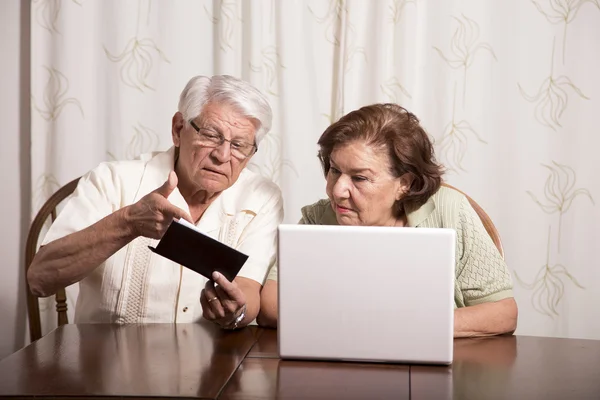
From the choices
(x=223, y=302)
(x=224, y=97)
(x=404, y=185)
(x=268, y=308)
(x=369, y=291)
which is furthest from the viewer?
(x=224, y=97)

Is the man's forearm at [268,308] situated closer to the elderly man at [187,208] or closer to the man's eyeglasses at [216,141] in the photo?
the elderly man at [187,208]

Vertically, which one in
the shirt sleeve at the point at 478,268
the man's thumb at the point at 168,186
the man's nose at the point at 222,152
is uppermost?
the man's nose at the point at 222,152

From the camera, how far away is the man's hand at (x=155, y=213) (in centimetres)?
165

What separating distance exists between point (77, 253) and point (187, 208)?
0.36 meters

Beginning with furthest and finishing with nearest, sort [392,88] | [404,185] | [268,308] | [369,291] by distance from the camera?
1. [392,88]
2. [404,185]
3. [268,308]
4. [369,291]

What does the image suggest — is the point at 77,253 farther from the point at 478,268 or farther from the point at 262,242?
the point at 478,268

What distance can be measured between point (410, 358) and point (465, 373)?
10 centimetres

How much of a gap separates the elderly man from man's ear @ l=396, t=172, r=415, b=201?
0.37m

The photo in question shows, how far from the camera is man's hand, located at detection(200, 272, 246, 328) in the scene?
1614 millimetres

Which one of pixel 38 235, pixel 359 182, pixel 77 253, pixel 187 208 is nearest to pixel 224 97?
pixel 187 208

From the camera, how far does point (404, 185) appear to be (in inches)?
74.4

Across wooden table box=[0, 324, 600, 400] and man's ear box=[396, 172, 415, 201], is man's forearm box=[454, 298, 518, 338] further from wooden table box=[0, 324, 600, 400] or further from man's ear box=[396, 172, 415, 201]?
man's ear box=[396, 172, 415, 201]

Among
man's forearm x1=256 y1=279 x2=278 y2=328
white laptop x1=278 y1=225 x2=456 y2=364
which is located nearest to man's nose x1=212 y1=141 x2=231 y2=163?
man's forearm x1=256 y1=279 x2=278 y2=328

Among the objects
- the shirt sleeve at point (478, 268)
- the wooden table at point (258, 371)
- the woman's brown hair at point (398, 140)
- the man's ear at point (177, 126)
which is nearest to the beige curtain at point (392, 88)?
the man's ear at point (177, 126)
